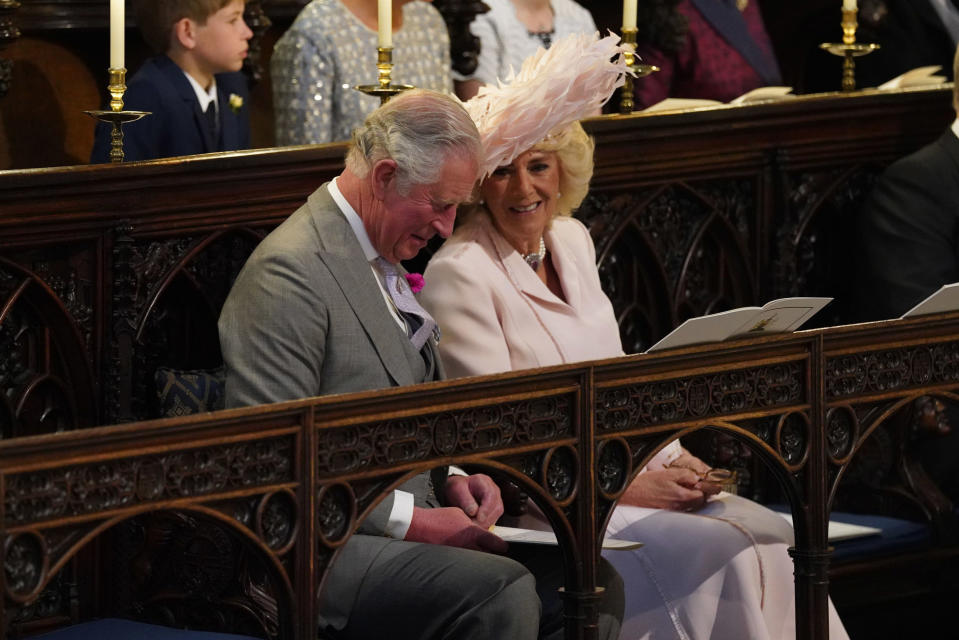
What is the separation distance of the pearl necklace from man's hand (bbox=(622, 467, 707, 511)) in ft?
1.89

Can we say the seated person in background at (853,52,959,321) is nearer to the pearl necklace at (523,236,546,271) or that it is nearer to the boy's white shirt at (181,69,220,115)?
the pearl necklace at (523,236,546,271)

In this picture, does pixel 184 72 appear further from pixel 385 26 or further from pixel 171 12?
pixel 385 26

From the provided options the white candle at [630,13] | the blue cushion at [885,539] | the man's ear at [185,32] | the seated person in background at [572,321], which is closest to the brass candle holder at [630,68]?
the white candle at [630,13]

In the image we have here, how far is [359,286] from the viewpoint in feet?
11.8

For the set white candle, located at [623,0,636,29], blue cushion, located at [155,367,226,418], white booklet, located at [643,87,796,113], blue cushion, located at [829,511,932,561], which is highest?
white candle, located at [623,0,636,29]

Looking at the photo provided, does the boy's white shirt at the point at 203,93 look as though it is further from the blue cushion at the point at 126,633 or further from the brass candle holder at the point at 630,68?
the blue cushion at the point at 126,633

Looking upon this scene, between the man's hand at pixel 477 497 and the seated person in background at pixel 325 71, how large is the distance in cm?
148

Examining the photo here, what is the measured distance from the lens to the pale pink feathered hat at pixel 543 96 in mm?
4078

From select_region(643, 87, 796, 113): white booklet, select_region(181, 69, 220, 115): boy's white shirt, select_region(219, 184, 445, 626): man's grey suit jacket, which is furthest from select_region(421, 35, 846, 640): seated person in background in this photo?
select_region(181, 69, 220, 115): boy's white shirt

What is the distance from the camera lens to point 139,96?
4680mm

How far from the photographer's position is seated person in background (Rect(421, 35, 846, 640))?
13.0 ft

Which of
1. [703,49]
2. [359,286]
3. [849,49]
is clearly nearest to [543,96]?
[359,286]

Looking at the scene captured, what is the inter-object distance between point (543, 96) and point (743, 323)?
0.89m

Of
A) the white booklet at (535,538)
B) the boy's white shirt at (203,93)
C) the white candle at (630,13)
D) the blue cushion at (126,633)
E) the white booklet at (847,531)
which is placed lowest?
the white booklet at (847,531)
